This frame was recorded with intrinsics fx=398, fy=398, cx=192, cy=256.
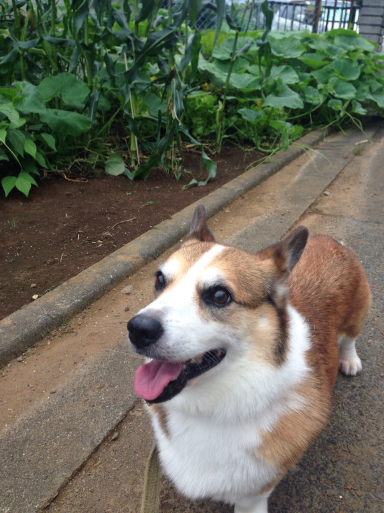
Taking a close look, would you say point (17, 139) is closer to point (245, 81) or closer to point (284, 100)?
point (245, 81)

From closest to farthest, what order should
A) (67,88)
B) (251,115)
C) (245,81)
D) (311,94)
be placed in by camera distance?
(67,88)
(251,115)
(245,81)
(311,94)

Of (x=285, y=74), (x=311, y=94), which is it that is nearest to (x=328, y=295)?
(x=285, y=74)

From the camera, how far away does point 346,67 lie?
7512 millimetres

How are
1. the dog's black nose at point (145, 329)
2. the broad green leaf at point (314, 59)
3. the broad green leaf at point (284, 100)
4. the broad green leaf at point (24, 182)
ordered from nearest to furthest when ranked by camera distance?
the dog's black nose at point (145, 329)
the broad green leaf at point (24, 182)
the broad green leaf at point (284, 100)
the broad green leaf at point (314, 59)

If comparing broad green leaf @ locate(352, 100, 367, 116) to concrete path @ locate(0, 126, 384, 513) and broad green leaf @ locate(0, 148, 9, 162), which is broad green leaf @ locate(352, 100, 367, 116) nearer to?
concrete path @ locate(0, 126, 384, 513)

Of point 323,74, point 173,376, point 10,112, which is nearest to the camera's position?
point 173,376

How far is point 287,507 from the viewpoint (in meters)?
1.78

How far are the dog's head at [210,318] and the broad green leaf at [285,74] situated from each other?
563 cm

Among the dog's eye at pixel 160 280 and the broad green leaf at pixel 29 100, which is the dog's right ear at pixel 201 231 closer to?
the dog's eye at pixel 160 280

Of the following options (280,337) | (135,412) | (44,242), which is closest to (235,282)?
(280,337)

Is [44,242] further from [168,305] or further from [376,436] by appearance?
[376,436]

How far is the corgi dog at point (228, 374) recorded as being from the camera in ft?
4.88

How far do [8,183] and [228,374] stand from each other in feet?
10.8

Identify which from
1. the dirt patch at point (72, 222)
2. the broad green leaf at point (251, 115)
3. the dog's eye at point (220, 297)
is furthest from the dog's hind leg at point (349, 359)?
the broad green leaf at point (251, 115)
